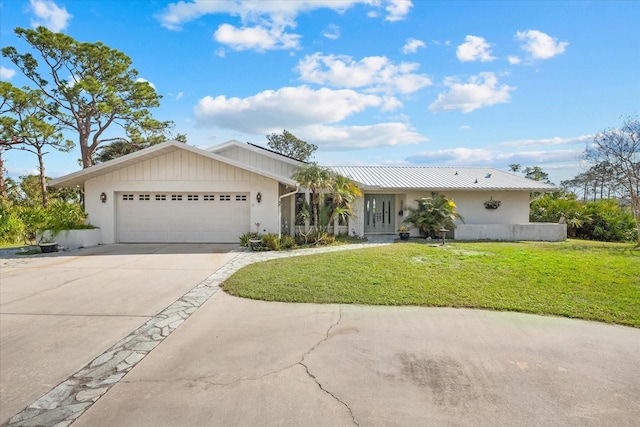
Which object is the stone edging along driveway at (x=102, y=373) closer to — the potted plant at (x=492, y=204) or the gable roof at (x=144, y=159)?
the gable roof at (x=144, y=159)

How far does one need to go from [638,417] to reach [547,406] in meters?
0.68

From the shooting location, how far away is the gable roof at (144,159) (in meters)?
12.6

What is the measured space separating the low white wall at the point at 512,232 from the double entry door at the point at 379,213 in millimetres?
3225

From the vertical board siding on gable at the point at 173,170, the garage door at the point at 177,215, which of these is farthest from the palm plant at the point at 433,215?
the vertical board siding on gable at the point at 173,170

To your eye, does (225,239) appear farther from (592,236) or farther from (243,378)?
(592,236)

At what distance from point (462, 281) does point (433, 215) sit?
815cm

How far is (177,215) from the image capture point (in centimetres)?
1381

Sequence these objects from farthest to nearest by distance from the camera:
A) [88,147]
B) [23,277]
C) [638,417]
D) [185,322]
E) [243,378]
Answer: [88,147]
[23,277]
[185,322]
[243,378]
[638,417]

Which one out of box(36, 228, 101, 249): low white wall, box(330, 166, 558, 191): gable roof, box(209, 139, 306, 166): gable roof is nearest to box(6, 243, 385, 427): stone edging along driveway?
box(36, 228, 101, 249): low white wall

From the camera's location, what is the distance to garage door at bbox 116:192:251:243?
13781 mm

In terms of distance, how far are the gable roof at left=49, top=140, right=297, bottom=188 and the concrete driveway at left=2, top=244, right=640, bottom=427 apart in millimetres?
7882

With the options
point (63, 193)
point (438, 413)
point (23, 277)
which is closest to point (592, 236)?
point (438, 413)

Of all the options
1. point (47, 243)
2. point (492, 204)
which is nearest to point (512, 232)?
point (492, 204)

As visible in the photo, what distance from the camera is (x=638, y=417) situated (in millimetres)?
2939
